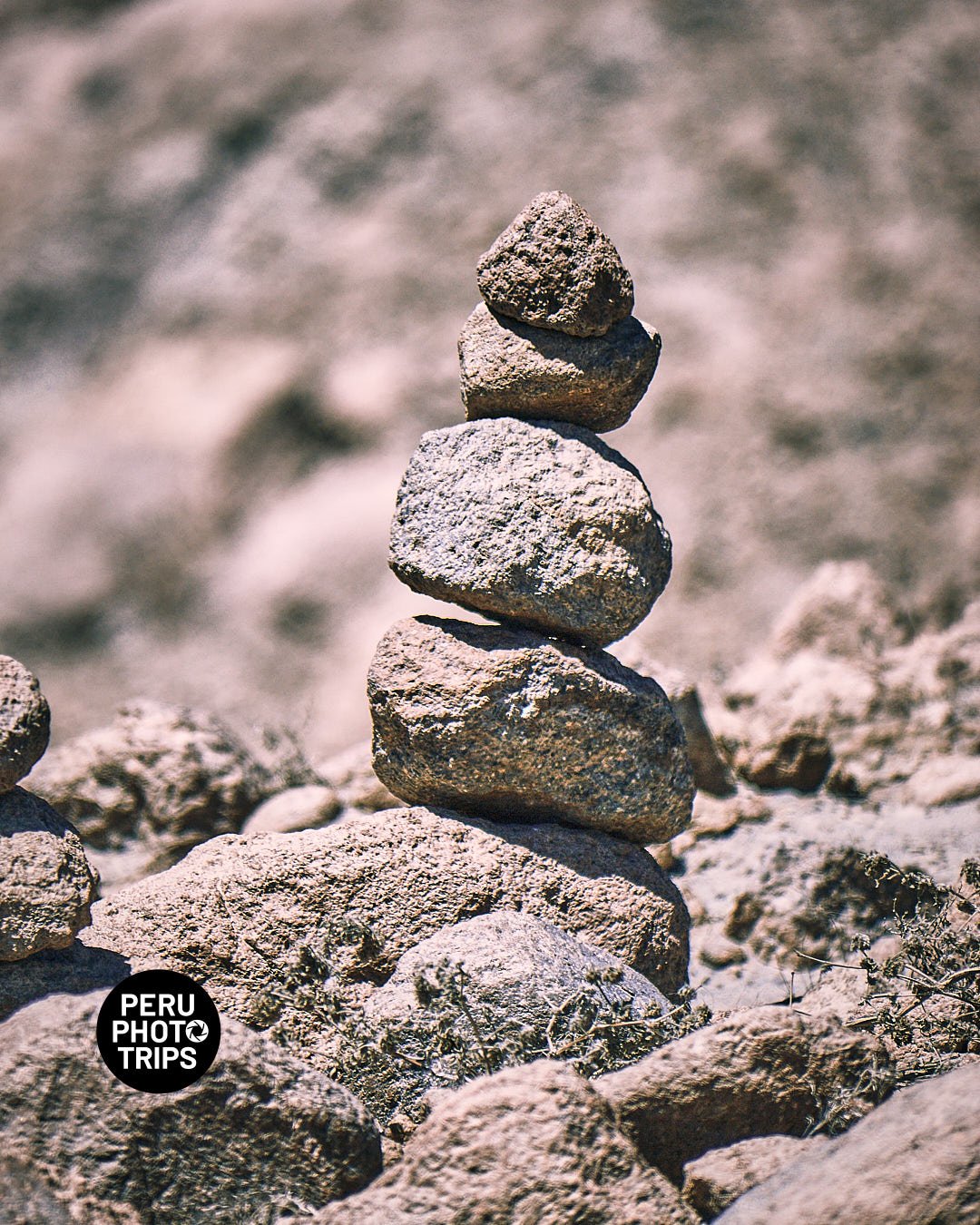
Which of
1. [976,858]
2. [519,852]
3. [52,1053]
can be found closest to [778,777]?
[976,858]

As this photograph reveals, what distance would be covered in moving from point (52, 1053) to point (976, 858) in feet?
11.7

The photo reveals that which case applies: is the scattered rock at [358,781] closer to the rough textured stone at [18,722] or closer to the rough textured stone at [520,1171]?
the rough textured stone at [18,722]

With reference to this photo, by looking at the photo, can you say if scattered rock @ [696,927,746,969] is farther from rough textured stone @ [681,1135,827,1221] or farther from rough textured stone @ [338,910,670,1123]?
rough textured stone @ [681,1135,827,1221]

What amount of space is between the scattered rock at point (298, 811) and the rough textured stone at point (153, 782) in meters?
0.24

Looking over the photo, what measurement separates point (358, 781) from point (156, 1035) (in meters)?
3.29

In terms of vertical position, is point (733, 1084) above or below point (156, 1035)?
above

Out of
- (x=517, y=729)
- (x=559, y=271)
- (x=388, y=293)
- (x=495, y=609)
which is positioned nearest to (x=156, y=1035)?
(x=517, y=729)

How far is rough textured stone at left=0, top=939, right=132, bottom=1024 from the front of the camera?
378 centimetres

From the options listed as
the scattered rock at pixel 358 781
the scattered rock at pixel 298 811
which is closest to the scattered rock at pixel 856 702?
the scattered rock at pixel 358 781

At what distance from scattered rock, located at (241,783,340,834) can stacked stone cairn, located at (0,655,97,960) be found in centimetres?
197

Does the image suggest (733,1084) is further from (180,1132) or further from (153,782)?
(153,782)

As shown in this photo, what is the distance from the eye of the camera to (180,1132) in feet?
10.7

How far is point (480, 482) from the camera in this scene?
431 centimetres

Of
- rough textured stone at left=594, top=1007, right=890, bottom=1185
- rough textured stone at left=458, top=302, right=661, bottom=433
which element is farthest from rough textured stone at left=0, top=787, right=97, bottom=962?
rough textured stone at left=458, top=302, right=661, bottom=433
